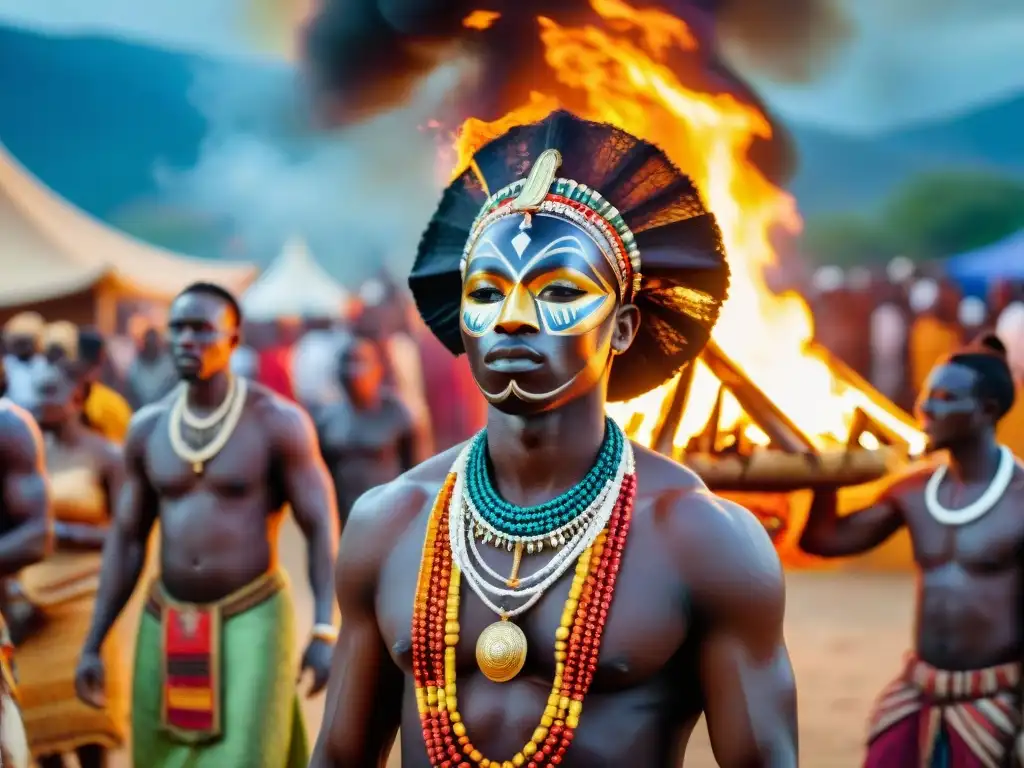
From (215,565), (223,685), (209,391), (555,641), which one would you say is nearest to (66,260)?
(209,391)

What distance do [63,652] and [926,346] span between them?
360 inches

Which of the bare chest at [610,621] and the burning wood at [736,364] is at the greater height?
the burning wood at [736,364]

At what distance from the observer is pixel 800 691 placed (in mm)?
8117

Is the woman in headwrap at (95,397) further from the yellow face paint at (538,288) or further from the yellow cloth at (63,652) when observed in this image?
the yellow face paint at (538,288)

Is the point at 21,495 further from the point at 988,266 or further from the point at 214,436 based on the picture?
the point at 988,266

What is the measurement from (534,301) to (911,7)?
52.0 ft

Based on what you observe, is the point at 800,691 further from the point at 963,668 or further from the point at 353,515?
the point at 353,515

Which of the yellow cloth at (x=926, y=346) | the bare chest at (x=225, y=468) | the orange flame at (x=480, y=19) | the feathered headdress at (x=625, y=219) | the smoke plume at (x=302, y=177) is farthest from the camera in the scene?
the smoke plume at (x=302, y=177)

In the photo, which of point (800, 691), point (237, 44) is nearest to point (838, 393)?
point (800, 691)

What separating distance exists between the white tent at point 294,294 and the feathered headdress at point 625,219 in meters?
14.1

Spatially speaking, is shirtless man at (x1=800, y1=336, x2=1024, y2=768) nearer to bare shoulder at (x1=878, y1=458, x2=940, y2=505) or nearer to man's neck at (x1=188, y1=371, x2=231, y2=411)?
bare shoulder at (x1=878, y1=458, x2=940, y2=505)

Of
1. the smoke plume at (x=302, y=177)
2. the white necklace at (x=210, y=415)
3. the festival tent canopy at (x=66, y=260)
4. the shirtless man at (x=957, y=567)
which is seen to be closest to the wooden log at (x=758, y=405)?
the shirtless man at (x=957, y=567)

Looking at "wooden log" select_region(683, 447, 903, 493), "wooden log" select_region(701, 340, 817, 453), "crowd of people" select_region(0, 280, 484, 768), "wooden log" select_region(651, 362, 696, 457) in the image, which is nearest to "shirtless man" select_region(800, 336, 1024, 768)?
"wooden log" select_region(683, 447, 903, 493)

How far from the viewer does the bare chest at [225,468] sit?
4.76 metres
